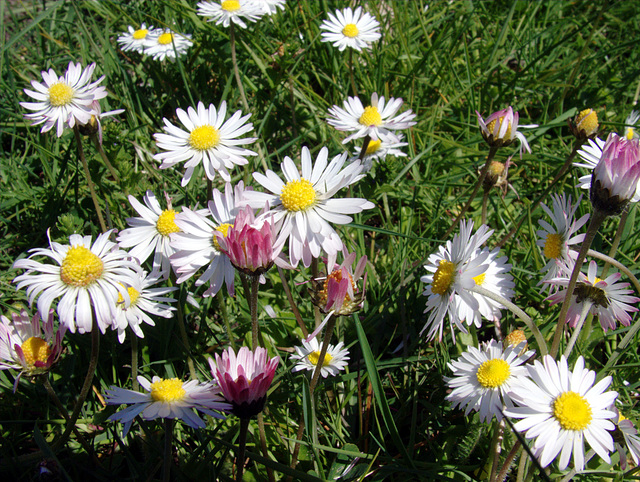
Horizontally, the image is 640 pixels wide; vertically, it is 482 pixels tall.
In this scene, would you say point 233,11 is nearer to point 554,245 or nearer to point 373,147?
point 373,147

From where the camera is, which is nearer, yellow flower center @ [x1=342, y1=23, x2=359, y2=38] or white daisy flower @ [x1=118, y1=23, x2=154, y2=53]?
yellow flower center @ [x1=342, y1=23, x2=359, y2=38]

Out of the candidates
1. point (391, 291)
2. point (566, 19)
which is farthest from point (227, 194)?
point (566, 19)

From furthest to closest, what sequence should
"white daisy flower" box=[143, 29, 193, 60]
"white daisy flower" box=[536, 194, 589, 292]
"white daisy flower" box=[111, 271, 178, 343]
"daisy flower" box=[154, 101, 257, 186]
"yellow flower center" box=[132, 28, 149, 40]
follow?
"yellow flower center" box=[132, 28, 149, 40]
"white daisy flower" box=[143, 29, 193, 60]
"daisy flower" box=[154, 101, 257, 186]
"white daisy flower" box=[536, 194, 589, 292]
"white daisy flower" box=[111, 271, 178, 343]

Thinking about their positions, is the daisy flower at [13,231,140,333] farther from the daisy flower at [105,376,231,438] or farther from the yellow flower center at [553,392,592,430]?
the yellow flower center at [553,392,592,430]

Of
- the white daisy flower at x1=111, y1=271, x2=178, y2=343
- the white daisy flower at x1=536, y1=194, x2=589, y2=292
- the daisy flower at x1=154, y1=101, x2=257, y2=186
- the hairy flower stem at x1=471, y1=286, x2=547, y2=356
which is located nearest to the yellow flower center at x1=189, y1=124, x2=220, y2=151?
the daisy flower at x1=154, y1=101, x2=257, y2=186

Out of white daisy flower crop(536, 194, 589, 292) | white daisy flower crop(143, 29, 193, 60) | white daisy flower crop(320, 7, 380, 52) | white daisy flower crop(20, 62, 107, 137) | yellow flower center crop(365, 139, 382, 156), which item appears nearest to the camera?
white daisy flower crop(536, 194, 589, 292)

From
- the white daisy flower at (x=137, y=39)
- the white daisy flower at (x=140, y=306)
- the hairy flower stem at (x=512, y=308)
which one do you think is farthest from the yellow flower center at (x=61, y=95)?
the hairy flower stem at (x=512, y=308)
